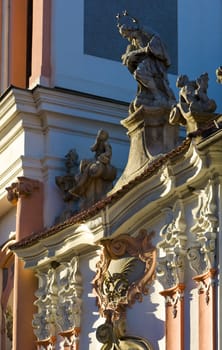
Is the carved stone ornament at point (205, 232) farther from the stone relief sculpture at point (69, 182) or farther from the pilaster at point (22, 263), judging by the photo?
the pilaster at point (22, 263)

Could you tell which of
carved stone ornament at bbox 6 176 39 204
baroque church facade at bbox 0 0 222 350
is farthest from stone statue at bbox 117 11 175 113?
carved stone ornament at bbox 6 176 39 204

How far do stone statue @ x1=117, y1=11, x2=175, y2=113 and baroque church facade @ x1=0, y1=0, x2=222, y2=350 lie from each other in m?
0.02

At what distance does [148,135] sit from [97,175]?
1361mm

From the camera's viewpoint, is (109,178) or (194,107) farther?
(109,178)

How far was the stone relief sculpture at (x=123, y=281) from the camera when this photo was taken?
14.0 metres

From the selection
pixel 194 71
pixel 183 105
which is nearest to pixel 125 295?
pixel 183 105

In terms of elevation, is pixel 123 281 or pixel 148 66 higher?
pixel 148 66

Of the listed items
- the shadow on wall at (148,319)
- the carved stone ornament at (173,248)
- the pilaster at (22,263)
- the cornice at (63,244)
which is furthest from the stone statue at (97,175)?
the carved stone ornament at (173,248)

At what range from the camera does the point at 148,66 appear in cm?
1529

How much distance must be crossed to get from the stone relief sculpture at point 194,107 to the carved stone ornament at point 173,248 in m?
0.84

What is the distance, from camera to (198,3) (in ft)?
63.2

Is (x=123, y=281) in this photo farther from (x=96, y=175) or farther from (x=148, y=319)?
(x=96, y=175)

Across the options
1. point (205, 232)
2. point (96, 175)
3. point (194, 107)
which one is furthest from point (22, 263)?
point (205, 232)

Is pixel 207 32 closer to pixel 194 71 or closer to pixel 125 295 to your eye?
pixel 194 71
